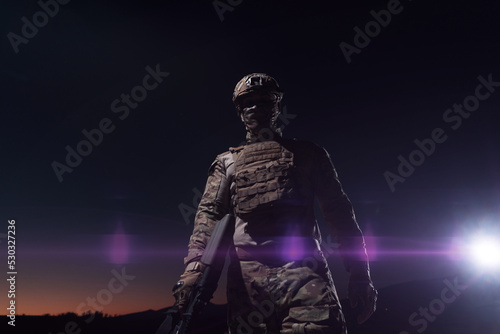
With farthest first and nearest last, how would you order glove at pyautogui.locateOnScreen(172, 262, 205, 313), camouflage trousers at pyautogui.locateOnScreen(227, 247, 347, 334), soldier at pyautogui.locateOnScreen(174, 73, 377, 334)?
glove at pyautogui.locateOnScreen(172, 262, 205, 313), soldier at pyautogui.locateOnScreen(174, 73, 377, 334), camouflage trousers at pyautogui.locateOnScreen(227, 247, 347, 334)

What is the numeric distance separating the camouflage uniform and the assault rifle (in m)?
0.17

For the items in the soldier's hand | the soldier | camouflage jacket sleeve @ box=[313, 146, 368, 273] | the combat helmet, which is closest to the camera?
the soldier

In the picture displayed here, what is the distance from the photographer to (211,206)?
4859 mm

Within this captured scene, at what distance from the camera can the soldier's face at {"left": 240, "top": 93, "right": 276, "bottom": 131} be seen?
16.4 feet

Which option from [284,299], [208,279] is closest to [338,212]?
[284,299]

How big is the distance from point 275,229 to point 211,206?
0.89 m

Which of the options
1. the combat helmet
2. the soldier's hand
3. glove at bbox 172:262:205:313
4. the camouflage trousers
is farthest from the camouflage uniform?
the combat helmet

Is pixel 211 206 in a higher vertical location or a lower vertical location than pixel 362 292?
higher

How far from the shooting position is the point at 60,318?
5144 cm

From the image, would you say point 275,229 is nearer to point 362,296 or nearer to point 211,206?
point 211,206

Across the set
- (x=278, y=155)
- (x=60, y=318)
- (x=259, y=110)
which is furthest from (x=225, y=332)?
(x=60, y=318)

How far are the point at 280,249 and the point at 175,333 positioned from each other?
1.28m

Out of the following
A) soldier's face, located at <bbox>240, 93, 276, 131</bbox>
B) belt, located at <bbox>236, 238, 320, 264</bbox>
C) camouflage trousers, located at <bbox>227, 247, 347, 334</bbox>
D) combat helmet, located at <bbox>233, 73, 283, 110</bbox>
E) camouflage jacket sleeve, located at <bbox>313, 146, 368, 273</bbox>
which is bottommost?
camouflage trousers, located at <bbox>227, 247, 347, 334</bbox>

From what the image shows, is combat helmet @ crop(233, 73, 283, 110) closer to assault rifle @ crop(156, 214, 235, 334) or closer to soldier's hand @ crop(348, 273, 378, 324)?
assault rifle @ crop(156, 214, 235, 334)
